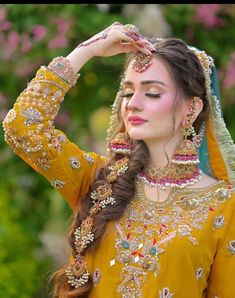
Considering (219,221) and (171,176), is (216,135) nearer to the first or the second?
(171,176)

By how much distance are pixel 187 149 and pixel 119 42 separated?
47 cm

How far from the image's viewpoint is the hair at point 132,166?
10.00 ft

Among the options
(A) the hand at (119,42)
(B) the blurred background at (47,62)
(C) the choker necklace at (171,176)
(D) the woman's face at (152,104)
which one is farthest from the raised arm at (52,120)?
(B) the blurred background at (47,62)

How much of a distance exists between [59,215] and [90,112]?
714 mm

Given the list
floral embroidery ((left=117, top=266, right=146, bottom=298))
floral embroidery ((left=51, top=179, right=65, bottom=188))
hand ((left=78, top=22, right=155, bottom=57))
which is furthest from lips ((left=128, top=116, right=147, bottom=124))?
floral embroidery ((left=117, top=266, right=146, bottom=298))

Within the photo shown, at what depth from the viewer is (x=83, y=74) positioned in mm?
5453

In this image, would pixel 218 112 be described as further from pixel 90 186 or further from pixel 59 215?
pixel 59 215

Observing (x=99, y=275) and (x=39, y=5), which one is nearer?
(x=99, y=275)

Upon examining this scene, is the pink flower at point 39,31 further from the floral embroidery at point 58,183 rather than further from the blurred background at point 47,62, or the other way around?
the floral embroidery at point 58,183

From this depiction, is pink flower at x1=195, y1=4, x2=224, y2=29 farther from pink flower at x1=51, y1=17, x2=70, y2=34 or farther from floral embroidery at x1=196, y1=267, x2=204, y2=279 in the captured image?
floral embroidery at x1=196, y1=267, x2=204, y2=279

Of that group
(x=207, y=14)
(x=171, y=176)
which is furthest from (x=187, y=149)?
(x=207, y=14)

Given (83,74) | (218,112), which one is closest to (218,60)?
(83,74)

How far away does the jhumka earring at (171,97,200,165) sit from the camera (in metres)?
3.09

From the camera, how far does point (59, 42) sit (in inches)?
206
